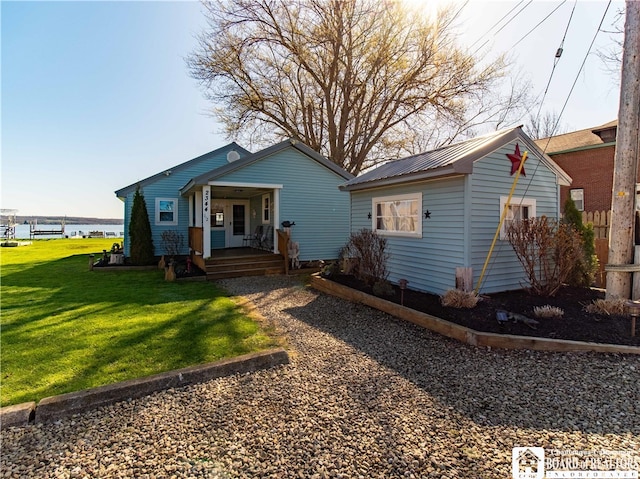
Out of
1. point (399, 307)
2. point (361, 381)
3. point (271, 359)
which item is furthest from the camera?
point (399, 307)

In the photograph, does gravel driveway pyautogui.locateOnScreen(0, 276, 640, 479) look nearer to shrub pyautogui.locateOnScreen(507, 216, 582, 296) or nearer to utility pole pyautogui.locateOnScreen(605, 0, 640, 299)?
utility pole pyautogui.locateOnScreen(605, 0, 640, 299)

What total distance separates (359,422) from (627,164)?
6.07 m

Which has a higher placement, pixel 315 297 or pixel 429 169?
pixel 429 169

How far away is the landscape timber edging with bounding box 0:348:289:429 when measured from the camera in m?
2.73

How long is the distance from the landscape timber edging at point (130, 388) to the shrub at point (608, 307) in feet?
16.6

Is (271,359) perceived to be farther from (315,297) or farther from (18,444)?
(315,297)

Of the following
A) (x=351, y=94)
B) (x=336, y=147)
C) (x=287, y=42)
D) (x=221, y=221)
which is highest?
(x=287, y=42)

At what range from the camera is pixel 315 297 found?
7.66 metres

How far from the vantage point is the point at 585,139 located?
15.9 m

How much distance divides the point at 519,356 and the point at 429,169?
386cm

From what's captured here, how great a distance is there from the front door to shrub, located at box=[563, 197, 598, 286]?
470 inches

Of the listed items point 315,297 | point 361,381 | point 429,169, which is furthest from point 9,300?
point 429,169

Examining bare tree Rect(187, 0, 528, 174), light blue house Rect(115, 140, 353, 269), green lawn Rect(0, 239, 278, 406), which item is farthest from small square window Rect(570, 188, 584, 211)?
green lawn Rect(0, 239, 278, 406)

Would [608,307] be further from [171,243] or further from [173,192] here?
[173,192]
